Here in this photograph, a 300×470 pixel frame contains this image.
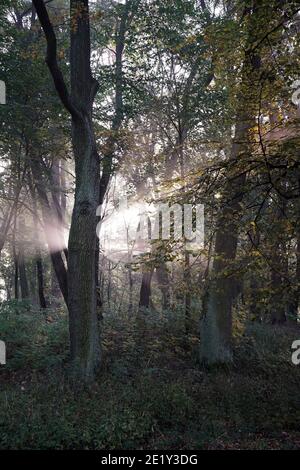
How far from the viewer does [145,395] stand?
27.7 feet

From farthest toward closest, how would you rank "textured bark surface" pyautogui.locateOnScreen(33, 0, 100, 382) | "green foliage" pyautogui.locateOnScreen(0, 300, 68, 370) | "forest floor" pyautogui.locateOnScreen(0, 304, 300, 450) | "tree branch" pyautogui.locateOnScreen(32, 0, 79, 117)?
"green foliage" pyautogui.locateOnScreen(0, 300, 68, 370)
"textured bark surface" pyautogui.locateOnScreen(33, 0, 100, 382)
"tree branch" pyautogui.locateOnScreen(32, 0, 79, 117)
"forest floor" pyautogui.locateOnScreen(0, 304, 300, 450)

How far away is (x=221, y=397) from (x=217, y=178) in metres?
4.77

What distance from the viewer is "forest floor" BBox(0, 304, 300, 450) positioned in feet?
22.2

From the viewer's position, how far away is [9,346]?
12367 mm

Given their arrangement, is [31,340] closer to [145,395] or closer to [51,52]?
[145,395]

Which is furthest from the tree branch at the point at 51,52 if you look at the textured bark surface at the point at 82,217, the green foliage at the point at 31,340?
the green foliage at the point at 31,340

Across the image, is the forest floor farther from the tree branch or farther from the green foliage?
the tree branch

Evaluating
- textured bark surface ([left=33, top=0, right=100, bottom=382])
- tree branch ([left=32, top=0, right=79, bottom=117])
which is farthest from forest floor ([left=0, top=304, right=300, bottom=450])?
tree branch ([left=32, top=0, right=79, bottom=117])

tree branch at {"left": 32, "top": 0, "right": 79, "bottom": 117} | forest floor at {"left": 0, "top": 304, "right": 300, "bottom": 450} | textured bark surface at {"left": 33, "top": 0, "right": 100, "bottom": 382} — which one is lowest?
forest floor at {"left": 0, "top": 304, "right": 300, "bottom": 450}

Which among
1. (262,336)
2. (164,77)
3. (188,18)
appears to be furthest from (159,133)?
(262,336)

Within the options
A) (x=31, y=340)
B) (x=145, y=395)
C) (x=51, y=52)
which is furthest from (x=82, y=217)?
(x=31, y=340)

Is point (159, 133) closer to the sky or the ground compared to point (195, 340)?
closer to the sky

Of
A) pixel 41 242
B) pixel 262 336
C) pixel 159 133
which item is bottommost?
pixel 262 336

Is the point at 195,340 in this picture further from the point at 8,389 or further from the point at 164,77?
the point at 164,77
